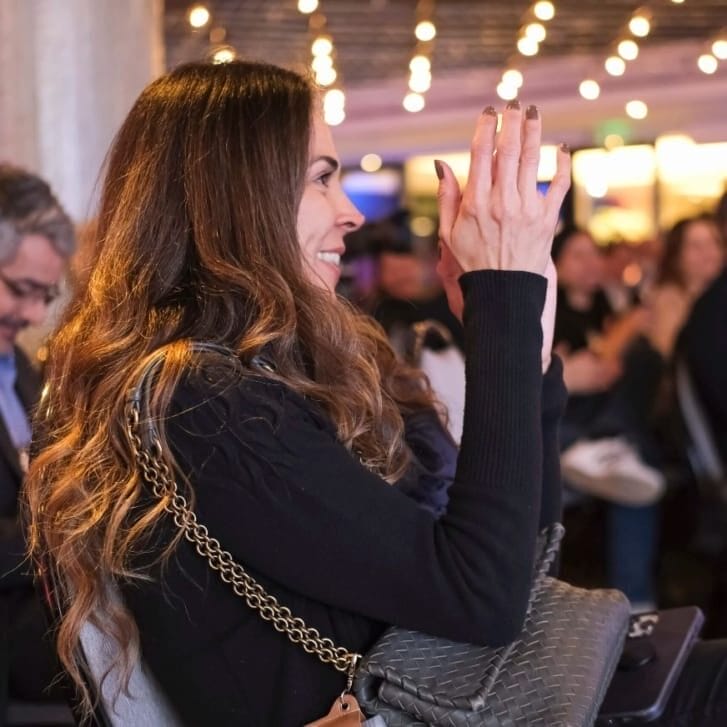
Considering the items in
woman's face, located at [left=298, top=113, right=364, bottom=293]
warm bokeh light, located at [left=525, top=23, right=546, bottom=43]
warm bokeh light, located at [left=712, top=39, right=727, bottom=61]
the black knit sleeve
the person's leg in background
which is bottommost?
the person's leg in background

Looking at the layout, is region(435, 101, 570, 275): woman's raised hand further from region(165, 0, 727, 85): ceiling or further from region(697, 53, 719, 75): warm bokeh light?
region(697, 53, 719, 75): warm bokeh light

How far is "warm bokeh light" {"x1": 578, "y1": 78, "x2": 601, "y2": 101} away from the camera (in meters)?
11.2

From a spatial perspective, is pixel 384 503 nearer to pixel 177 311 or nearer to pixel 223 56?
pixel 177 311

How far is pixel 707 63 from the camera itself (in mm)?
10508

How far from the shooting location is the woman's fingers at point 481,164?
4.91 feet

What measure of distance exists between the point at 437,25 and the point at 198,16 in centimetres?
210

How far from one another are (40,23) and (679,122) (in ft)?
29.5

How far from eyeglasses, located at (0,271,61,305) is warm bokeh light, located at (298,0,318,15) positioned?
520cm

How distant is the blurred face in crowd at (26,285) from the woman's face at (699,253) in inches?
119

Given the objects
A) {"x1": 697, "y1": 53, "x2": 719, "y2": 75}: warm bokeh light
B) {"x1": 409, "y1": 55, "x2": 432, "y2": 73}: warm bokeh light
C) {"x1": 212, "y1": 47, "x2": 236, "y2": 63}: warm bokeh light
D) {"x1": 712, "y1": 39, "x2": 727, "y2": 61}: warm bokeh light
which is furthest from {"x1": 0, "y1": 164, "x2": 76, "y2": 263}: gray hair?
{"x1": 697, "y1": 53, "x2": 719, "y2": 75}: warm bokeh light

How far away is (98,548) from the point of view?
1.48 m

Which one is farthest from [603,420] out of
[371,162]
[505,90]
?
[371,162]

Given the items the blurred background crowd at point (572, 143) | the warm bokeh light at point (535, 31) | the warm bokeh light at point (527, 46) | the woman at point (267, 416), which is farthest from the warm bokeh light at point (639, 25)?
the woman at point (267, 416)

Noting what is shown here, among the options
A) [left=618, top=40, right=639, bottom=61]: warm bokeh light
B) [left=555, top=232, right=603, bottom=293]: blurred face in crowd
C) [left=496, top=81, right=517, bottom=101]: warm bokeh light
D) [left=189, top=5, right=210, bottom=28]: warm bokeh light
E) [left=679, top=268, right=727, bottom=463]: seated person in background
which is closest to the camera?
[left=679, top=268, right=727, bottom=463]: seated person in background
